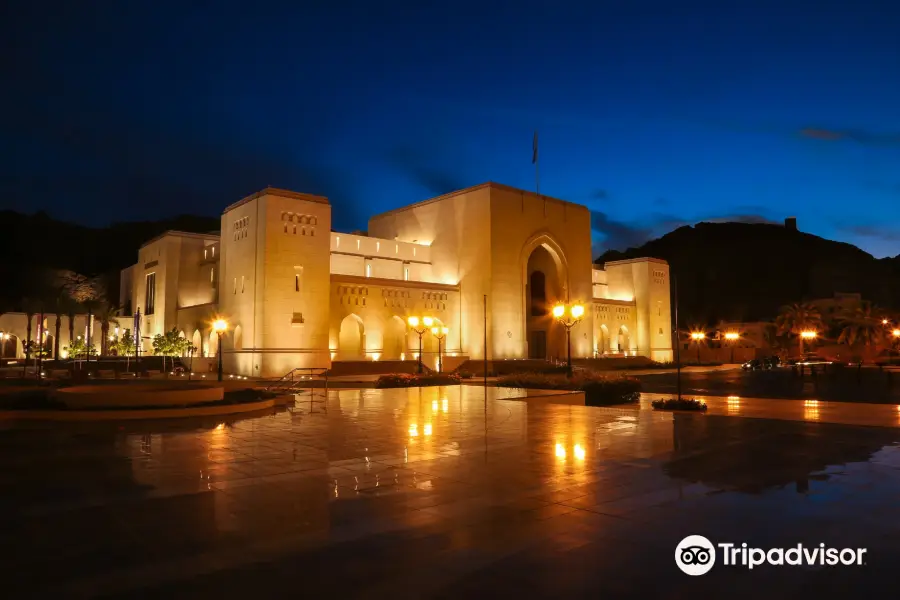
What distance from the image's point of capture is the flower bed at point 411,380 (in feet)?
84.8

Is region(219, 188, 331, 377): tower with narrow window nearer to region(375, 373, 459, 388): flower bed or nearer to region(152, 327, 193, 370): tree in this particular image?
region(152, 327, 193, 370): tree

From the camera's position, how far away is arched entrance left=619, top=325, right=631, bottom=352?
181 ft

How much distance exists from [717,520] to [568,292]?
43.2m

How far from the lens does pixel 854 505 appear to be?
5805 millimetres

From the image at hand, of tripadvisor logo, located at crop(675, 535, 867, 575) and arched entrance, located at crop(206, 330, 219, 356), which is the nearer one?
tripadvisor logo, located at crop(675, 535, 867, 575)

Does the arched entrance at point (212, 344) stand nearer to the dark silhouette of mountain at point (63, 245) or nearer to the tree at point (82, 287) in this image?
the tree at point (82, 287)

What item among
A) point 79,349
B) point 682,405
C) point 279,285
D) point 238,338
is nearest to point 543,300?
point 279,285

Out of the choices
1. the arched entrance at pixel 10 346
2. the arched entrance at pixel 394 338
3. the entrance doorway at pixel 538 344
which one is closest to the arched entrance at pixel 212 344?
the arched entrance at pixel 394 338

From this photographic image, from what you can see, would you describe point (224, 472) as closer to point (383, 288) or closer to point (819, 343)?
point (383, 288)

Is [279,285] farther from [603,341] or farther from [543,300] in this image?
[603,341]

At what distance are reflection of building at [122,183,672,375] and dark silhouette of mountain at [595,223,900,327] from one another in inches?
1846

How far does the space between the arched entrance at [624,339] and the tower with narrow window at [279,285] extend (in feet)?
98.7

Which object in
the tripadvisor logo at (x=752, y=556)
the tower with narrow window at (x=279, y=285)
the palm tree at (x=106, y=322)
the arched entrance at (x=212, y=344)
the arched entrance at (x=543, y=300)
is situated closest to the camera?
the tripadvisor logo at (x=752, y=556)

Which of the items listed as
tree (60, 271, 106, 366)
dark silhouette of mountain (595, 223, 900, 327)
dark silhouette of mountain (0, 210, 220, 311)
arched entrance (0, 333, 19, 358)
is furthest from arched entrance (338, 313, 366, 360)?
dark silhouette of mountain (595, 223, 900, 327)
